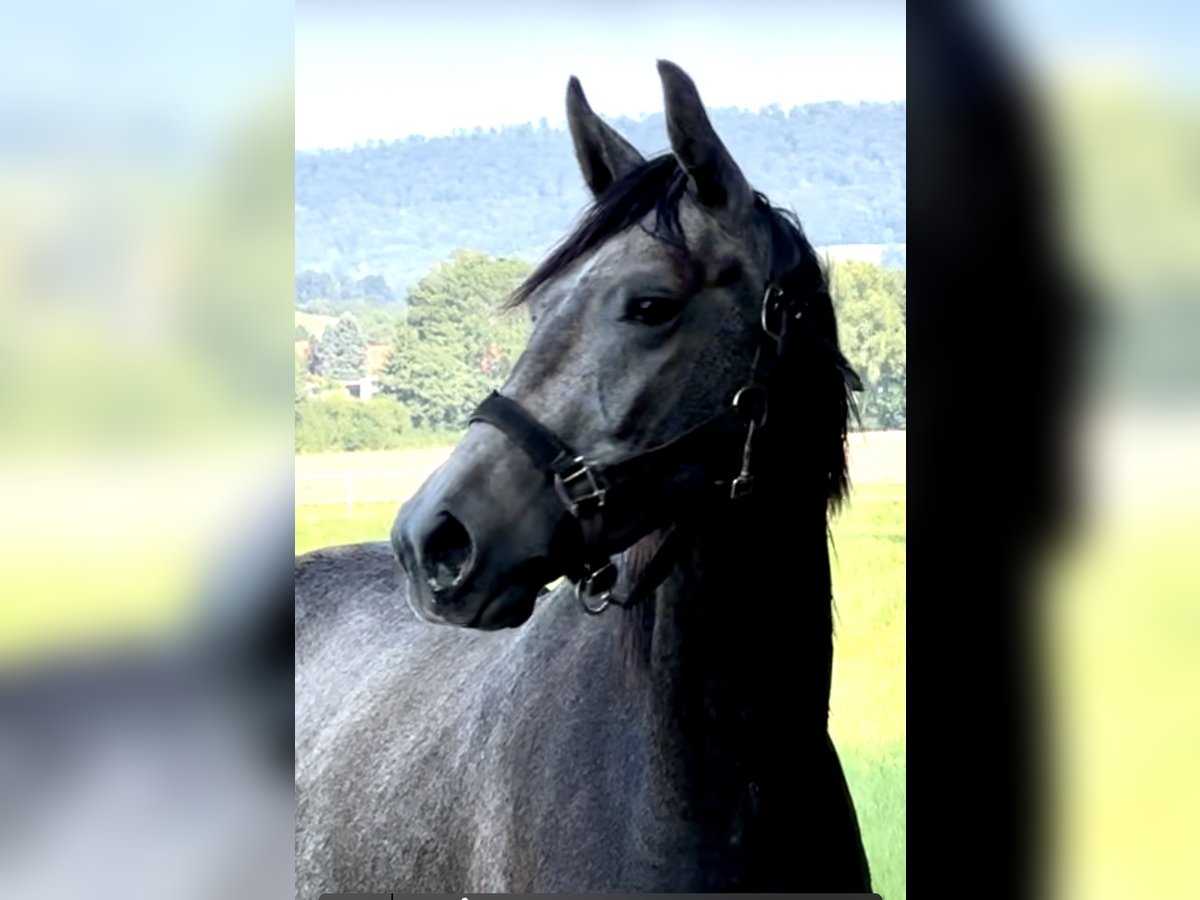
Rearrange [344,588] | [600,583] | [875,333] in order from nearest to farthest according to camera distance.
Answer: [600,583] < [875,333] < [344,588]

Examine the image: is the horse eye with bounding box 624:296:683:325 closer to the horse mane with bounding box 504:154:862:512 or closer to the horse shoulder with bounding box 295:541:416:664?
the horse mane with bounding box 504:154:862:512

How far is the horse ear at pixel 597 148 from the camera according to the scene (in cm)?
208

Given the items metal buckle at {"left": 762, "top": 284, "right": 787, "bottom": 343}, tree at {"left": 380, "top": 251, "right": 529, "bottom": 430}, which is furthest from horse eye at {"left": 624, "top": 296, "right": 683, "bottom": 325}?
tree at {"left": 380, "top": 251, "right": 529, "bottom": 430}

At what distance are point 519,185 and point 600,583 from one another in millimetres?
651

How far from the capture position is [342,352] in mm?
2234

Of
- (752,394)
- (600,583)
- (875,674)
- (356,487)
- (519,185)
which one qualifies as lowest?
(875,674)

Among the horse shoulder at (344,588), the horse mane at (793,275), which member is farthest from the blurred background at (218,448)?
the horse mane at (793,275)

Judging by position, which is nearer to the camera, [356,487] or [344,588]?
[356,487]

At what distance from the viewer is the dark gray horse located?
1834 mm

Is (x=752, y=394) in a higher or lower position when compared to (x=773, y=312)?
lower

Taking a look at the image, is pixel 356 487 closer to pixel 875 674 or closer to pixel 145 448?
pixel 145 448

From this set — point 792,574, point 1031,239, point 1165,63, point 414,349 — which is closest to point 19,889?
point 414,349

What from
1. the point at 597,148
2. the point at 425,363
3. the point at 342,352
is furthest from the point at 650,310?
the point at 342,352

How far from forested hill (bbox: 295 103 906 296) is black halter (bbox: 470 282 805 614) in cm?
29
